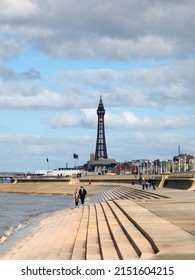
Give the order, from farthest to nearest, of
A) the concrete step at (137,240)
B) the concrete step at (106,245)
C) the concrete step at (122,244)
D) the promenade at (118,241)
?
the concrete step at (106,245)
the promenade at (118,241)
the concrete step at (122,244)
the concrete step at (137,240)

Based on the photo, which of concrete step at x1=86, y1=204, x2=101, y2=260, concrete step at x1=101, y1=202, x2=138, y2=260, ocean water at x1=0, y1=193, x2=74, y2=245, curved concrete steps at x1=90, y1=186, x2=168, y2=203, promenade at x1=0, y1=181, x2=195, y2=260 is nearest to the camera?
concrete step at x1=101, y1=202, x2=138, y2=260

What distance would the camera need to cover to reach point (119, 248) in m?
16.4

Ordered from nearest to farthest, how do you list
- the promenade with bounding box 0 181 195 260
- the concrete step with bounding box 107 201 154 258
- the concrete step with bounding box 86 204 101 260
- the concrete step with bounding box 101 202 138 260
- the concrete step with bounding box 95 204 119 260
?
the concrete step with bounding box 107 201 154 258 < the concrete step with bounding box 101 202 138 260 < the promenade with bounding box 0 181 195 260 < the concrete step with bounding box 95 204 119 260 < the concrete step with bounding box 86 204 101 260

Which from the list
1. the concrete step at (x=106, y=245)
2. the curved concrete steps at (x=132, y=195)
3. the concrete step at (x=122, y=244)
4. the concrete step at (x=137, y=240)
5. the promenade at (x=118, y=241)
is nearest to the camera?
the concrete step at (x=137, y=240)

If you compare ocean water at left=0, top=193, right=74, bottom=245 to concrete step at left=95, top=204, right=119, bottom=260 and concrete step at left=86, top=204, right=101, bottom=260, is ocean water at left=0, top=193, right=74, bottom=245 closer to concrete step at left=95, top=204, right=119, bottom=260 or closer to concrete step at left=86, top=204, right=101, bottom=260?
concrete step at left=86, top=204, right=101, bottom=260

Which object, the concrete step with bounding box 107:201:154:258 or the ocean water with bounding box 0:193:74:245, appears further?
the ocean water with bounding box 0:193:74:245

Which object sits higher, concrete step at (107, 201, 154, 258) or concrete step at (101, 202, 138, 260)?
concrete step at (107, 201, 154, 258)

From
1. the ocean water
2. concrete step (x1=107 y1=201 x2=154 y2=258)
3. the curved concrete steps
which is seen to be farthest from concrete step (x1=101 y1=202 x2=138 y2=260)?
the curved concrete steps

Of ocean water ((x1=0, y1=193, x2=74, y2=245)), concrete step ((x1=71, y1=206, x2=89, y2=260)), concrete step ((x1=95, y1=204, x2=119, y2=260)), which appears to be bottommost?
ocean water ((x1=0, y1=193, x2=74, y2=245))

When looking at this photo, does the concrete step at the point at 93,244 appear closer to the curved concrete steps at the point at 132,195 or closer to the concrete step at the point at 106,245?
the concrete step at the point at 106,245

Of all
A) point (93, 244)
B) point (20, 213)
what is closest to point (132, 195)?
point (20, 213)

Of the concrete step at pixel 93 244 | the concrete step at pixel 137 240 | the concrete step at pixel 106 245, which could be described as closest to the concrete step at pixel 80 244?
the concrete step at pixel 93 244
